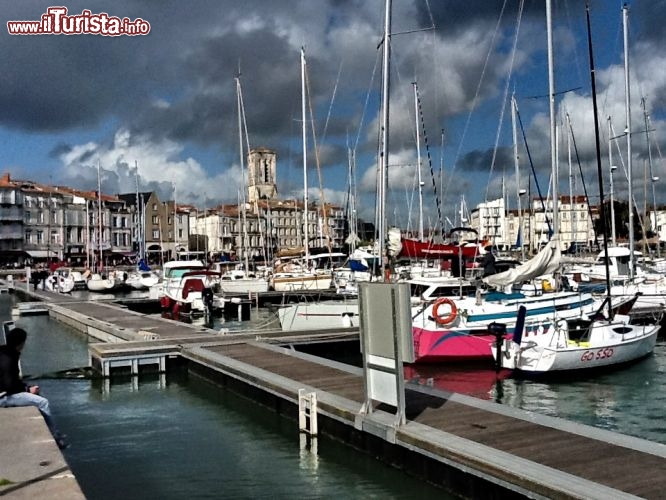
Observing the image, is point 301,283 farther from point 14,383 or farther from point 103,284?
point 14,383

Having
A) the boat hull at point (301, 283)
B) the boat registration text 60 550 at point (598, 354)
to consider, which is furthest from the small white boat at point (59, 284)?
the boat registration text 60 550 at point (598, 354)

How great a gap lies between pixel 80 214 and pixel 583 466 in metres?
128

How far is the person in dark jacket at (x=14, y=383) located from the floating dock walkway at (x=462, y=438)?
5026 millimetres

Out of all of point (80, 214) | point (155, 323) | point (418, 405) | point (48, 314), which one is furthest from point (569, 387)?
point (80, 214)

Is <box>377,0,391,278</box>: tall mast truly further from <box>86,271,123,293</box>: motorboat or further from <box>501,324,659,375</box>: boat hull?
<box>86,271,123,293</box>: motorboat

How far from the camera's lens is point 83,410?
18750mm

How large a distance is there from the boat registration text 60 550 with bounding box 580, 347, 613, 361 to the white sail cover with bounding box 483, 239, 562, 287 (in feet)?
12.0

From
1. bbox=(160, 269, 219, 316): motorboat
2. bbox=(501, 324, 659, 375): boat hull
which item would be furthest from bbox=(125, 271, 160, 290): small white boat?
bbox=(501, 324, 659, 375): boat hull

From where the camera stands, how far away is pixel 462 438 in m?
11.4

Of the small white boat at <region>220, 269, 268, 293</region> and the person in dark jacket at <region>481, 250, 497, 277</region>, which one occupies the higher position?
the person in dark jacket at <region>481, 250, 497, 277</region>

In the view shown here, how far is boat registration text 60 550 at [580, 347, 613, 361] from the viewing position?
2147 centimetres

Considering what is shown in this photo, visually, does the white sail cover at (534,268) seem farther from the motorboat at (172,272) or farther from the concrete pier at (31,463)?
the motorboat at (172,272)

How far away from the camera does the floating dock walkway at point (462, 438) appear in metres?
9.43

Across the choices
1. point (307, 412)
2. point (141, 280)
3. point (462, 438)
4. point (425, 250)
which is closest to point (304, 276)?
point (425, 250)
